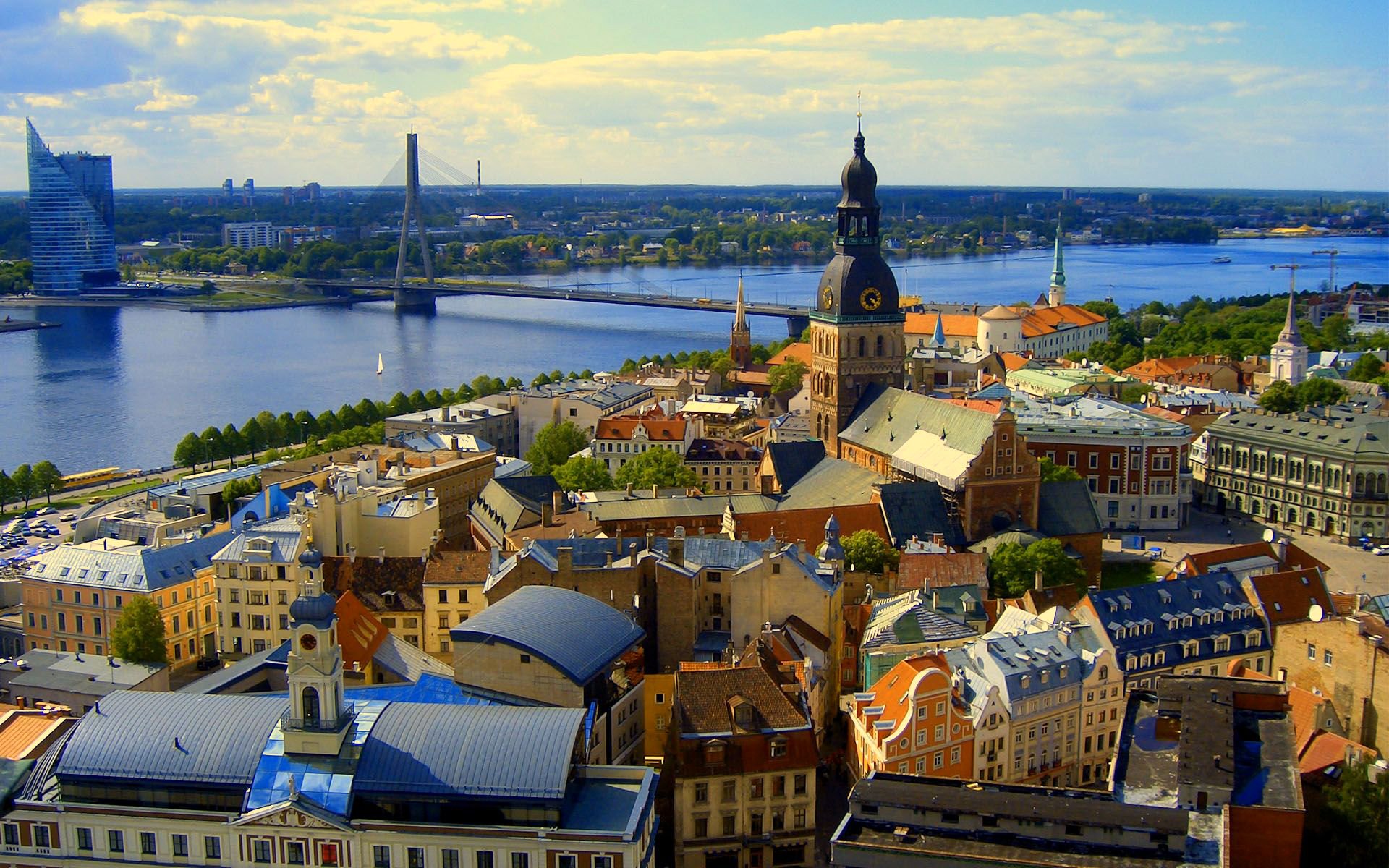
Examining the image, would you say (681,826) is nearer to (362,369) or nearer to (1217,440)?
(1217,440)

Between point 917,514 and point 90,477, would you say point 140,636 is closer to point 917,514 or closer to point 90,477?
point 917,514

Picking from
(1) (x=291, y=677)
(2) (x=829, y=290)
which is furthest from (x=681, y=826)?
(2) (x=829, y=290)

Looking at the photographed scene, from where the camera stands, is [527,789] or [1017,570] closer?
[527,789]

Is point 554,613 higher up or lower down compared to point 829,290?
lower down

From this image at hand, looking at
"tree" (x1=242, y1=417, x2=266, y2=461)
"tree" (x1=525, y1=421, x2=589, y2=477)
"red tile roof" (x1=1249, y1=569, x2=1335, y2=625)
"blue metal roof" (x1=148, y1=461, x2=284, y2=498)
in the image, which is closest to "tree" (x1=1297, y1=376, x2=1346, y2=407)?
"tree" (x1=525, y1=421, x2=589, y2=477)

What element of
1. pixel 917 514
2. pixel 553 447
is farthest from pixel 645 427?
pixel 917 514

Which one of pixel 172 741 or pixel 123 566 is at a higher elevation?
pixel 172 741

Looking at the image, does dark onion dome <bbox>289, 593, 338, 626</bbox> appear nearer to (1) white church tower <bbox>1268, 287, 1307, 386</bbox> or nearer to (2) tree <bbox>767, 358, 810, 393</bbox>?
(2) tree <bbox>767, 358, 810, 393</bbox>
